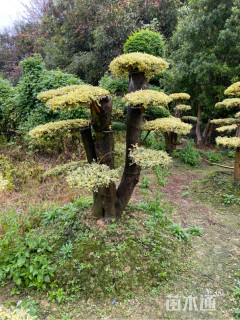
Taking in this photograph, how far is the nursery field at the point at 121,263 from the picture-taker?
1.99 meters

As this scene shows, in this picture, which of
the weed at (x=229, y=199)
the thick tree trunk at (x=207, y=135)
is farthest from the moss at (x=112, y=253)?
the thick tree trunk at (x=207, y=135)

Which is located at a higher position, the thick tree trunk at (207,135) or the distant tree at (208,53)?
the distant tree at (208,53)

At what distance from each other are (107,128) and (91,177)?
62 cm

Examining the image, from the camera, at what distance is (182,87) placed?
7.62 meters

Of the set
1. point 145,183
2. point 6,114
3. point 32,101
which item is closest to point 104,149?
point 145,183

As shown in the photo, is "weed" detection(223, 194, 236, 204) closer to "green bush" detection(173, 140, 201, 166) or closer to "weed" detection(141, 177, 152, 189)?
"weed" detection(141, 177, 152, 189)

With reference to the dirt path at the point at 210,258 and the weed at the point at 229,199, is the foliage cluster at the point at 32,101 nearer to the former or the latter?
the dirt path at the point at 210,258

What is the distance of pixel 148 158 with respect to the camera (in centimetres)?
218

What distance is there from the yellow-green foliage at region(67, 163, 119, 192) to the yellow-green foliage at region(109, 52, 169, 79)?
1.11 meters

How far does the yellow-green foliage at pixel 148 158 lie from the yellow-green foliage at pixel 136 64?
85cm

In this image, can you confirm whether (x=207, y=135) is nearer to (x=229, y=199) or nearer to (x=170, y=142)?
(x=170, y=142)

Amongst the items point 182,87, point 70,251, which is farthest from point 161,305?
point 182,87

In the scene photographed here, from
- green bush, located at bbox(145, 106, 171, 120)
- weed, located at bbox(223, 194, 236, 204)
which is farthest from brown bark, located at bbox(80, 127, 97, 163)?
green bush, located at bbox(145, 106, 171, 120)

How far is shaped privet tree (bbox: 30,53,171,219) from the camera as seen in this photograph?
1973 mm
